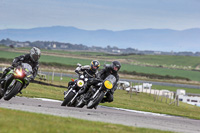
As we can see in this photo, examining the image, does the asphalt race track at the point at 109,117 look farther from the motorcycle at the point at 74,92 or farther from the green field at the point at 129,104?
the green field at the point at 129,104

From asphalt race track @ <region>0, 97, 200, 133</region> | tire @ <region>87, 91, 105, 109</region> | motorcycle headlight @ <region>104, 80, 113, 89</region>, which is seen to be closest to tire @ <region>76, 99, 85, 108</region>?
asphalt race track @ <region>0, 97, 200, 133</region>

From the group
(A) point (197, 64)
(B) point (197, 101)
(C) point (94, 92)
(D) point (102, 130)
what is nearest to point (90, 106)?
(C) point (94, 92)

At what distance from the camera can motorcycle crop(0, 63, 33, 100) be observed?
43.2 feet

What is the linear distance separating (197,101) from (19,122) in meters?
46.6

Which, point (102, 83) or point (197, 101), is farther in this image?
point (197, 101)

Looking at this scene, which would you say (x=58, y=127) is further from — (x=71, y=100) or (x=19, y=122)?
(x=71, y=100)

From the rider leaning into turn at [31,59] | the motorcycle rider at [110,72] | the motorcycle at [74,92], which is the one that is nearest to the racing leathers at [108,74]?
the motorcycle rider at [110,72]

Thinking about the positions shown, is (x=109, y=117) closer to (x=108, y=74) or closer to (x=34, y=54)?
(x=108, y=74)

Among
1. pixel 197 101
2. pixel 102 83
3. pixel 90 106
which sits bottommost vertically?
pixel 197 101

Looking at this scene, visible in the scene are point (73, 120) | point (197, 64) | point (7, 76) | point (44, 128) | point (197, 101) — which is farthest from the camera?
point (197, 64)

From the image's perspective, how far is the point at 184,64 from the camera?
581ft

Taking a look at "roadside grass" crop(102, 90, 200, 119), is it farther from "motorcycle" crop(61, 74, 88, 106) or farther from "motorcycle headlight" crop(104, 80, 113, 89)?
"motorcycle headlight" crop(104, 80, 113, 89)

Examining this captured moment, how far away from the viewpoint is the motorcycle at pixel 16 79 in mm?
13164

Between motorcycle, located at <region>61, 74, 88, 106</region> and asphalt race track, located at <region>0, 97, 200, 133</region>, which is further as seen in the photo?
motorcycle, located at <region>61, 74, 88, 106</region>
